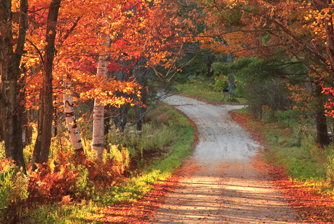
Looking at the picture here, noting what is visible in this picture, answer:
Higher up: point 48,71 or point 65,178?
point 48,71

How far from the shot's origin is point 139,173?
11.8 meters

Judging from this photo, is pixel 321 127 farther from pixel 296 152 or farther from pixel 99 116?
pixel 99 116

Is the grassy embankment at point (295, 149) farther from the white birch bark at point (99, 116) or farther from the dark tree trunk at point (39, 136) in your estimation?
the dark tree trunk at point (39, 136)

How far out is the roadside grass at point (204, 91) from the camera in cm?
3122

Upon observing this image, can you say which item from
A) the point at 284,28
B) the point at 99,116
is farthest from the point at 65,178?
the point at 284,28

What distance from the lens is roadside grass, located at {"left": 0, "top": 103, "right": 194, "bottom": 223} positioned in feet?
20.2

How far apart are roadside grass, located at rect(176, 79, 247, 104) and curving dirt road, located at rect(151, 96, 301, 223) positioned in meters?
12.1

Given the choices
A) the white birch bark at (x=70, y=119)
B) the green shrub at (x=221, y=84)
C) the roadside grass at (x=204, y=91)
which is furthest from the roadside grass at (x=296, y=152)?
the green shrub at (x=221, y=84)

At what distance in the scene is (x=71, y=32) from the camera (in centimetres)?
879

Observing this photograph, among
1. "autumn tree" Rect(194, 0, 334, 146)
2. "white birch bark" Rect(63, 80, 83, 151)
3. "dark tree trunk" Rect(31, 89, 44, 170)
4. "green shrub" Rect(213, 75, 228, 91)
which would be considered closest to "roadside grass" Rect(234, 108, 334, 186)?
"autumn tree" Rect(194, 0, 334, 146)

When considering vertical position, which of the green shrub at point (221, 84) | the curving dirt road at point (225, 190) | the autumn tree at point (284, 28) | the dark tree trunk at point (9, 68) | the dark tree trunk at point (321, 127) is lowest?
the curving dirt road at point (225, 190)

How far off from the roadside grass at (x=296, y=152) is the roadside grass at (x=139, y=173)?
4.26m

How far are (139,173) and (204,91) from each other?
953 inches

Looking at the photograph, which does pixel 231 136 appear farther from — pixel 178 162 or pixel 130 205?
pixel 130 205
